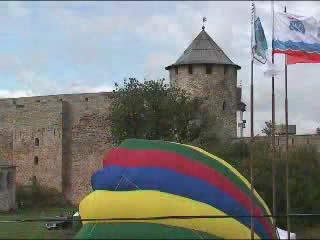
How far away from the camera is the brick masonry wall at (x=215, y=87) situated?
33500 millimetres

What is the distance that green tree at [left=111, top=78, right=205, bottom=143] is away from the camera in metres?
31.4

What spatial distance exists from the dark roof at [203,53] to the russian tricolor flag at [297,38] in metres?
20.4

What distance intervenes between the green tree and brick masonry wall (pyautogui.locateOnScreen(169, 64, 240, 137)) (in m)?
0.88

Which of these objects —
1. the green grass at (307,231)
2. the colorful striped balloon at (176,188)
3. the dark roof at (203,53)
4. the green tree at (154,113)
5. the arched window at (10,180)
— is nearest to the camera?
the colorful striped balloon at (176,188)

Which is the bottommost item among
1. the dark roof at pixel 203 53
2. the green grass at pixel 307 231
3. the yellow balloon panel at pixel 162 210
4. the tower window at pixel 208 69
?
the green grass at pixel 307 231

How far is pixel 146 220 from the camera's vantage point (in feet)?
37.9

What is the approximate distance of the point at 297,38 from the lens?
13.0 m

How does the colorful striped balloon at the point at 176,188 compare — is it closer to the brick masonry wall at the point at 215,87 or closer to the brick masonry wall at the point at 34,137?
the brick masonry wall at the point at 215,87

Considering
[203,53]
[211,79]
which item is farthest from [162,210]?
[203,53]

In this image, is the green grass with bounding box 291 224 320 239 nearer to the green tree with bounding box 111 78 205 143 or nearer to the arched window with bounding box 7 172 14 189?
the green tree with bounding box 111 78 205 143

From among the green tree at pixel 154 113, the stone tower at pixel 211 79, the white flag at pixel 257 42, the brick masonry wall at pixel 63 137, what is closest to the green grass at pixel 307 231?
the white flag at pixel 257 42

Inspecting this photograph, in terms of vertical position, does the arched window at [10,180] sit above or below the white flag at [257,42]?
below

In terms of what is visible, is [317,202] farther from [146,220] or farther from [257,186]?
[146,220]

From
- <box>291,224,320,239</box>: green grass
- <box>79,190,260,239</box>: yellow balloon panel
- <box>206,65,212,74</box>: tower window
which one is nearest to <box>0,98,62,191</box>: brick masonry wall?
<box>206,65,212,74</box>: tower window
